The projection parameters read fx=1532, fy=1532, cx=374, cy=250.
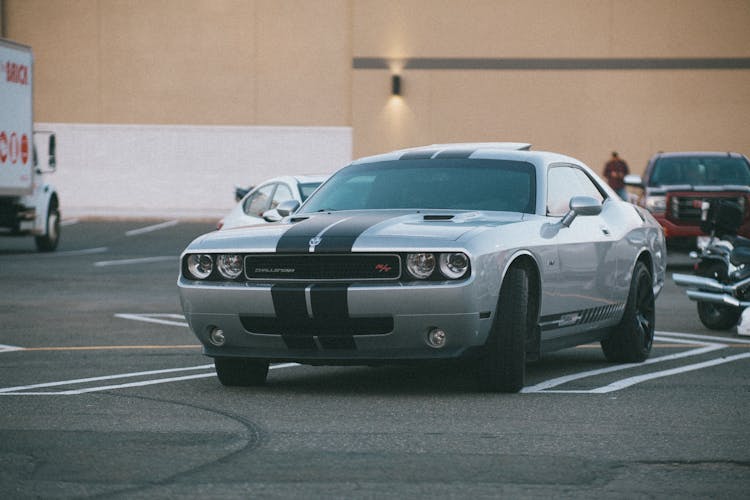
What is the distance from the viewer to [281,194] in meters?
18.9

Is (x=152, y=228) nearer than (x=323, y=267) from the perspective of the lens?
No

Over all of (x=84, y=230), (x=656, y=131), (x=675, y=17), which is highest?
(x=675, y=17)

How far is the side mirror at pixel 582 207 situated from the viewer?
31.6 feet

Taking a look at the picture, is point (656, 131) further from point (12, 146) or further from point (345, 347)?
point (345, 347)

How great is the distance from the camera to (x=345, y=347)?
338 inches

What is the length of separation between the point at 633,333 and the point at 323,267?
3033 mm

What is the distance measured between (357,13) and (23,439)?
3567cm

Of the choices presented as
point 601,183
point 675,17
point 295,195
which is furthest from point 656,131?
point 601,183

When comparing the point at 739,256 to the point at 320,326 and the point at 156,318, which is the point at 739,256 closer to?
the point at 156,318

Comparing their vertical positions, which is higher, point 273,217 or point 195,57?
point 195,57

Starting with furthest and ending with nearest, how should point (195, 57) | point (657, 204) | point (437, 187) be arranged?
point (195, 57)
point (657, 204)
point (437, 187)

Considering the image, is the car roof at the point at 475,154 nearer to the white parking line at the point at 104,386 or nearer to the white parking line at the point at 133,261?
the white parking line at the point at 104,386

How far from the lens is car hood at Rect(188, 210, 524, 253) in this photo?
8492mm

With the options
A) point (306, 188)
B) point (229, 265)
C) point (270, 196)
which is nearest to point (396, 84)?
point (270, 196)
